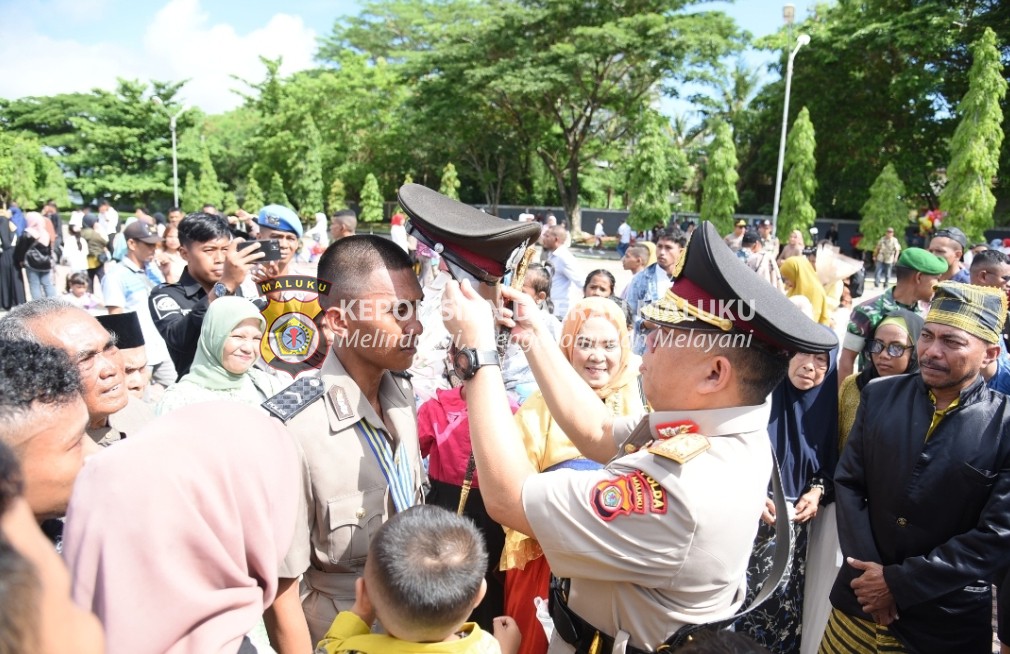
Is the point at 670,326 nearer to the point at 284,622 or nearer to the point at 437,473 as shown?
the point at 284,622

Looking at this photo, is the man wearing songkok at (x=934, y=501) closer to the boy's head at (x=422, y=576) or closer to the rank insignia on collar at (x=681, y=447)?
the rank insignia on collar at (x=681, y=447)

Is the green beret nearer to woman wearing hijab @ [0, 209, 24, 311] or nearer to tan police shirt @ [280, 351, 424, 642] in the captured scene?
tan police shirt @ [280, 351, 424, 642]

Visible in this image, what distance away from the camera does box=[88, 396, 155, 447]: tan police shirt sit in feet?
8.52

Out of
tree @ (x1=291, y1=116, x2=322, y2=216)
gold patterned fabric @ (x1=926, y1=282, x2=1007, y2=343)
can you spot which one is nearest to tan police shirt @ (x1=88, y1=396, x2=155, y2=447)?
gold patterned fabric @ (x1=926, y1=282, x2=1007, y2=343)

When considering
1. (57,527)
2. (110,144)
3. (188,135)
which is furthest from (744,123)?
(57,527)

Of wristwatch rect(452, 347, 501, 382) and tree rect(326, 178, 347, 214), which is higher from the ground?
tree rect(326, 178, 347, 214)

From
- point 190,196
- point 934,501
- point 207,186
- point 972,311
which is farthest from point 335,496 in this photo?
point 207,186

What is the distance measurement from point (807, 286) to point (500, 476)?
4.78 m

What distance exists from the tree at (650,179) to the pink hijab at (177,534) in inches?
1098

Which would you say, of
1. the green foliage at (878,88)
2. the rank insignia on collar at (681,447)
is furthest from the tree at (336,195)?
the rank insignia on collar at (681,447)

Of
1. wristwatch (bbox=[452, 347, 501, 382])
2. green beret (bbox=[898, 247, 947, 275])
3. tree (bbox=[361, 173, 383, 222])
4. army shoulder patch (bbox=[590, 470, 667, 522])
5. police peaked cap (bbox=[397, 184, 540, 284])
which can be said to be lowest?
army shoulder patch (bbox=[590, 470, 667, 522])

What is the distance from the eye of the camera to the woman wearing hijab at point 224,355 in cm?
347

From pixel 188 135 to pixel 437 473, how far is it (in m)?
42.0

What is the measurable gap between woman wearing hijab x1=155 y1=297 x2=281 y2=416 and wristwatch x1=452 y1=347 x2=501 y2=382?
1980 millimetres
